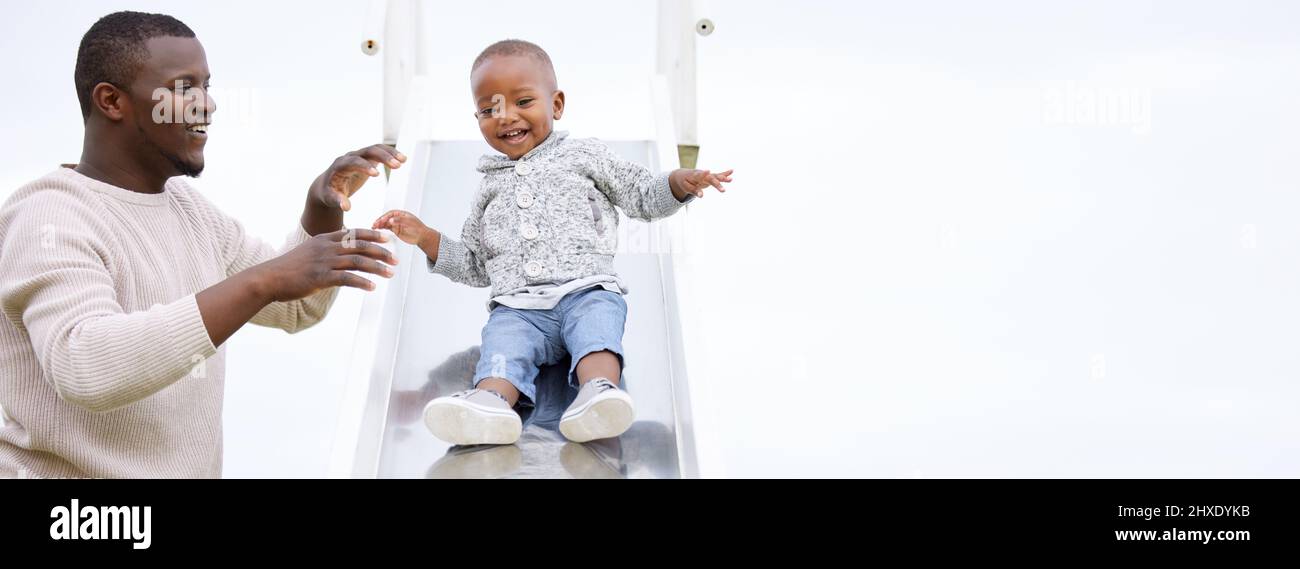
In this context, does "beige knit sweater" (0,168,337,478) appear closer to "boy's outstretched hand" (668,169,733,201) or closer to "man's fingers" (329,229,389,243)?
"man's fingers" (329,229,389,243)

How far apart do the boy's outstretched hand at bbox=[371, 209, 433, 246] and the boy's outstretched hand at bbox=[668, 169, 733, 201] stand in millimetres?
421

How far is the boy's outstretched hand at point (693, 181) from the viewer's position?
2.03m

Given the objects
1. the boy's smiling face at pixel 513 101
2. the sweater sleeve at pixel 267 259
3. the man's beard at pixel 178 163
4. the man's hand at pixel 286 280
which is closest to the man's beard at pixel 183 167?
the man's beard at pixel 178 163

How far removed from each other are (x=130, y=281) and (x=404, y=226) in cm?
56

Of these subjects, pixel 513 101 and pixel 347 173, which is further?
pixel 513 101

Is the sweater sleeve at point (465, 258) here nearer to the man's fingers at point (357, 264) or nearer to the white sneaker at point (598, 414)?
the white sneaker at point (598, 414)

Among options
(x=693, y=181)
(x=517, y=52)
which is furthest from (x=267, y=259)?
(x=693, y=181)

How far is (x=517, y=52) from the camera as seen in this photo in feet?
7.14

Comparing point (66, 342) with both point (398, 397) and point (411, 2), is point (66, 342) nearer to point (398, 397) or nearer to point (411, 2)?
point (398, 397)

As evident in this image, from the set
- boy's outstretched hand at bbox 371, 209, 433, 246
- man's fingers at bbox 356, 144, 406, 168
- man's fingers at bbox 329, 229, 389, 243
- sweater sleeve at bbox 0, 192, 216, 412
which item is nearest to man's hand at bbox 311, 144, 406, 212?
man's fingers at bbox 356, 144, 406, 168

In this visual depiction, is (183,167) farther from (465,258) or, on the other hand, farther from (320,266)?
(465,258)

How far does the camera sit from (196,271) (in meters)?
1.77

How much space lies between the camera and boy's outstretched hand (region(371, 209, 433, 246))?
6.86ft
